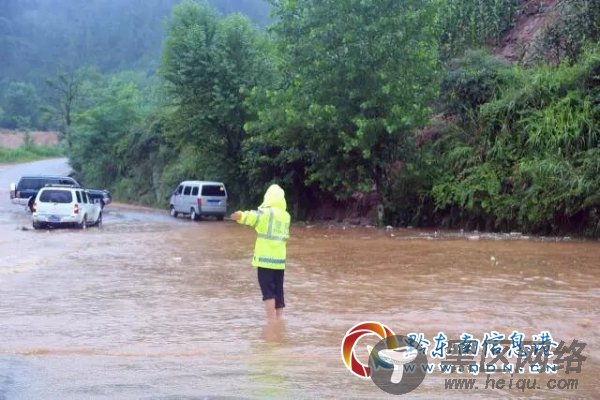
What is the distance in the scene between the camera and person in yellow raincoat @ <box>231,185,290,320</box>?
9.94 m

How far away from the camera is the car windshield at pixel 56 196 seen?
27.5 metres

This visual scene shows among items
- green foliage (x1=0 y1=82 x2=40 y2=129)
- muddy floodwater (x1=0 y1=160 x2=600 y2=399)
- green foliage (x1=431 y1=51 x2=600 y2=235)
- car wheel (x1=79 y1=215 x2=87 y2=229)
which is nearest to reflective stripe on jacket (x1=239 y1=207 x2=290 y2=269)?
muddy floodwater (x1=0 y1=160 x2=600 y2=399)

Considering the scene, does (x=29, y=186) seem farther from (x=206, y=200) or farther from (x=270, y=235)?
(x=270, y=235)

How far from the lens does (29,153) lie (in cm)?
9050

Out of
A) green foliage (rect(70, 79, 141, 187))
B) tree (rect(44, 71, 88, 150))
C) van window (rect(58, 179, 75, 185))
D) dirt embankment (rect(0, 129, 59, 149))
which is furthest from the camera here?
dirt embankment (rect(0, 129, 59, 149))

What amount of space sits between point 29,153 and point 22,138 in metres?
17.3

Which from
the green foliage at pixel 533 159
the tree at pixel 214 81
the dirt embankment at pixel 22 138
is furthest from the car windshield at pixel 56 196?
the dirt embankment at pixel 22 138

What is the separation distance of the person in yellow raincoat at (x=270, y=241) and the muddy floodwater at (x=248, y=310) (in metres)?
0.47

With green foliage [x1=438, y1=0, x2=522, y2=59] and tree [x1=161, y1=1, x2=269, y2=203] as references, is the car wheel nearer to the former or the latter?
tree [x1=161, y1=1, x2=269, y2=203]

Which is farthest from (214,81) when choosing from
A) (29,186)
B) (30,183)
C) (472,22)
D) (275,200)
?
(275,200)

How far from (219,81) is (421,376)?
2888 cm

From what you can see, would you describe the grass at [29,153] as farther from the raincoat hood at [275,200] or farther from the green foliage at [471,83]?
the raincoat hood at [275,200]

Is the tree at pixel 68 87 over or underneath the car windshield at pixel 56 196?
over

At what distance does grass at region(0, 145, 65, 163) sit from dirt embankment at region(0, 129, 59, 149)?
7.34m
